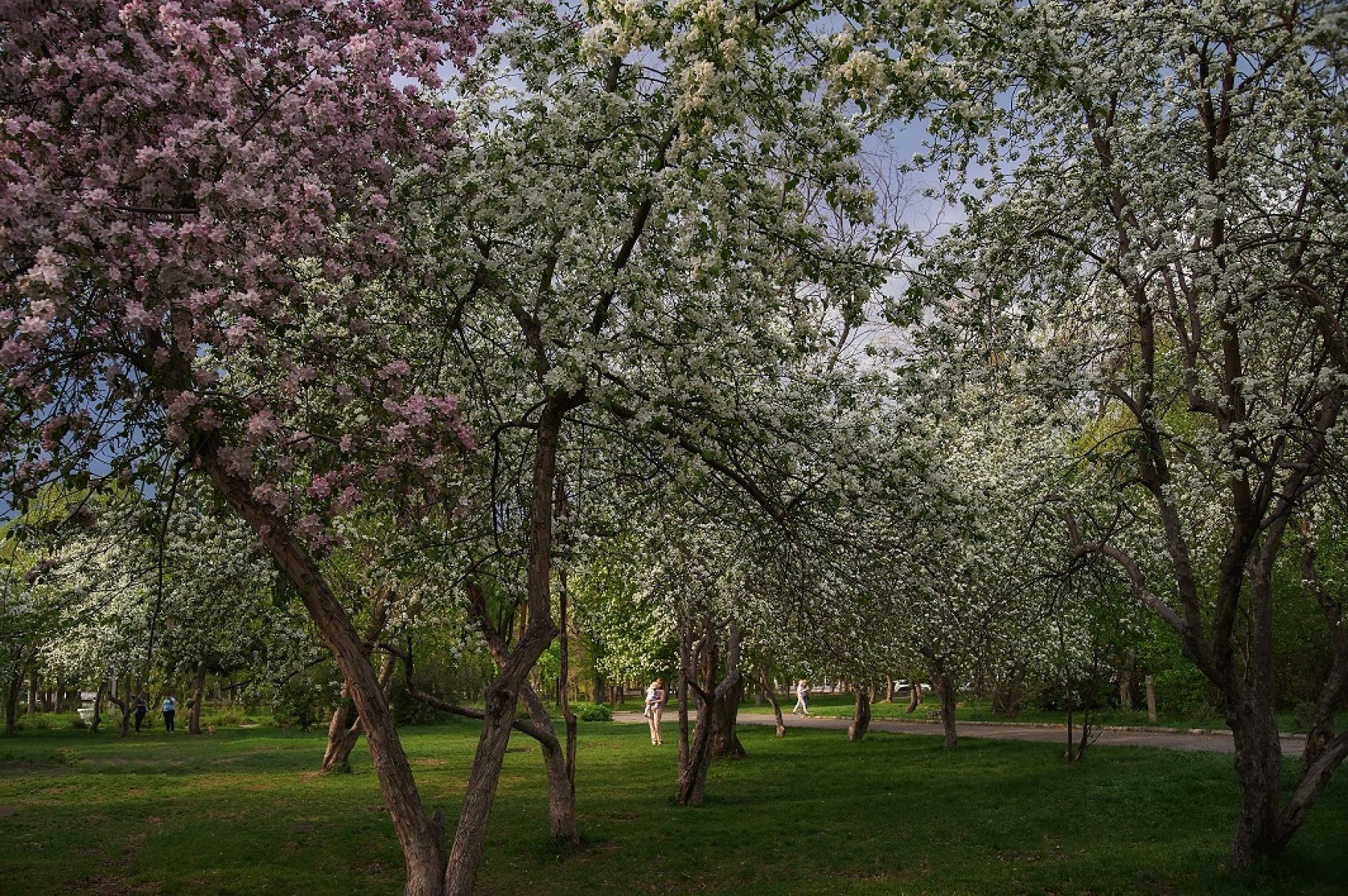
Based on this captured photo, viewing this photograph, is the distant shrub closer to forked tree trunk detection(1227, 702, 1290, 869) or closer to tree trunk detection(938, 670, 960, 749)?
tree trunk detection(938, 670, 960, 749)

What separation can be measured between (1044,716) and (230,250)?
34.9 meters

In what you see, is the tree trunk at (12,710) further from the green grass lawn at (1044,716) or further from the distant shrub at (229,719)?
the green grass lawn at (1044,716)

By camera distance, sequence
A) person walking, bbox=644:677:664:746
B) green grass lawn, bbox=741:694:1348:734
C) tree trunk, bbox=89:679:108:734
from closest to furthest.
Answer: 1. green grass lawn, bbox=741:694:1348:734
2. person walking, bbox=644:677:664:746
3. tree trunk, bbox=89:679:108:734

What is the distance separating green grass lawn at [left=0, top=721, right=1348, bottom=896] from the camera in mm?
11461

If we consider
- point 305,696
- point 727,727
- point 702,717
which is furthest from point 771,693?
point 305,696

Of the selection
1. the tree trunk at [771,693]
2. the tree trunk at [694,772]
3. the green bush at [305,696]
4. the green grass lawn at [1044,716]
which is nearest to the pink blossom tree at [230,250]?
the green bush at [305,696]

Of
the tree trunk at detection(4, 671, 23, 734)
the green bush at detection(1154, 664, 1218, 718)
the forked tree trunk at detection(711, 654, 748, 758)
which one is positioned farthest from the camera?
the tree trunk at detection(4, 671, 23, 734)

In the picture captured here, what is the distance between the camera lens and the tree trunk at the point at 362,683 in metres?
7.06

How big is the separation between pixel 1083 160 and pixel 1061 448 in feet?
23.6

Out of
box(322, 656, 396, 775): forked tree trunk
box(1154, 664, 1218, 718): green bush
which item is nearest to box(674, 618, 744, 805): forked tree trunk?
box(322, 656, 396, 775): forked tree trunk

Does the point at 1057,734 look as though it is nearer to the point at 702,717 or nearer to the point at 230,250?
the point at 702,717

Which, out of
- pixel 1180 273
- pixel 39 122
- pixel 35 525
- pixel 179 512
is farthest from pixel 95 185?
pixel 1180 273

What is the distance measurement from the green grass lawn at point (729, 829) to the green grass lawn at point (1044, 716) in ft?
10.3

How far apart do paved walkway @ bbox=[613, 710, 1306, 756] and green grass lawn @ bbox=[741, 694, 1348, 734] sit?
25.9 inches
